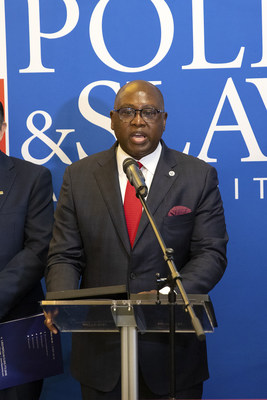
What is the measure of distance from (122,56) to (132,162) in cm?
153

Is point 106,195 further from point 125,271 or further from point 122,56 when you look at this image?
point 122,56

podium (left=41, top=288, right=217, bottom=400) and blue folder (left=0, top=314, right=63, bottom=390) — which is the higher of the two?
podium (left=41, top=288, right=217, bottom=400)

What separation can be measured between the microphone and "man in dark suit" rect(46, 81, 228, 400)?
2.01ft

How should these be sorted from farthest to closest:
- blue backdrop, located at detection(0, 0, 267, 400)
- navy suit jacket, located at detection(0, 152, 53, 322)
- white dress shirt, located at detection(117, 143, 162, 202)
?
blue backdrop, located at detection(0, 0, 267, 400) → navy suit jacket, located at detection(0, 152, 53, 322) → white dress shirt, located at detection(117, 143, 162, 202)

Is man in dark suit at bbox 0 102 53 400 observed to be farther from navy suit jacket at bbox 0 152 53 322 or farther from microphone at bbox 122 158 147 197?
microphone at bbox 122 158 147 197

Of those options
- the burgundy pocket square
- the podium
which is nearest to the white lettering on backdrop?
the burgundy pocket square

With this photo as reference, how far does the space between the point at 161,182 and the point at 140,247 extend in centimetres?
30

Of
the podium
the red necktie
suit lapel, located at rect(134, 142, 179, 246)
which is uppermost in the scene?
suit lapel, located at rect(134, 142, 179, 246)

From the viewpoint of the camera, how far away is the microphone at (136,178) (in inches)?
81.4

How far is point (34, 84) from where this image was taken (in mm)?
3631

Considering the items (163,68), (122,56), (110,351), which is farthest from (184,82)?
(110,351)

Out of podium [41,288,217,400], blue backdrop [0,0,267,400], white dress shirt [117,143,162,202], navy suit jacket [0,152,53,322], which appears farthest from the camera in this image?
blue backdrop [0,0,267,400]

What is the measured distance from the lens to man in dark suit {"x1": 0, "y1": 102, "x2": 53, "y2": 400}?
301cm

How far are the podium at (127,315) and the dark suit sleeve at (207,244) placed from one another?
0.49 m
